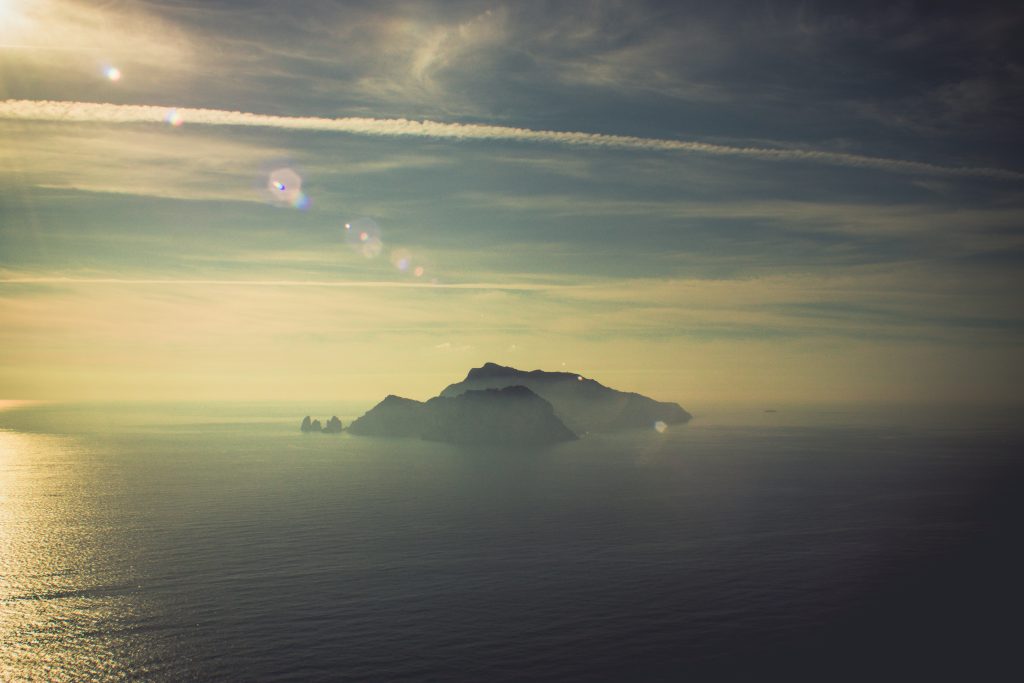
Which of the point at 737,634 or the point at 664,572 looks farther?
the point at 664,572

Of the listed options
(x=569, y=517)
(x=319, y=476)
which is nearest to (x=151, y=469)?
(x=319, y=476)

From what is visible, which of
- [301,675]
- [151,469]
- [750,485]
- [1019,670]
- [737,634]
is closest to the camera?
[301,675]

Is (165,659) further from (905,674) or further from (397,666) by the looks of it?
(905,674)

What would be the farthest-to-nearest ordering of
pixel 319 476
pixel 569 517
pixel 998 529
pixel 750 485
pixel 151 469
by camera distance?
pixel 151 469, pixel 319 476, pixel 750 485, pixel 569 517, pixel 998 529

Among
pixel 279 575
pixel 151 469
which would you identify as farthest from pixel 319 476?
pixel 279 575

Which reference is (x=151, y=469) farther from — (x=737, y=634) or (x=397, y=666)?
(x=737, y=634)

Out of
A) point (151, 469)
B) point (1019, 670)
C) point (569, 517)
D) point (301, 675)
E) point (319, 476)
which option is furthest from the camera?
point (151, 469)
